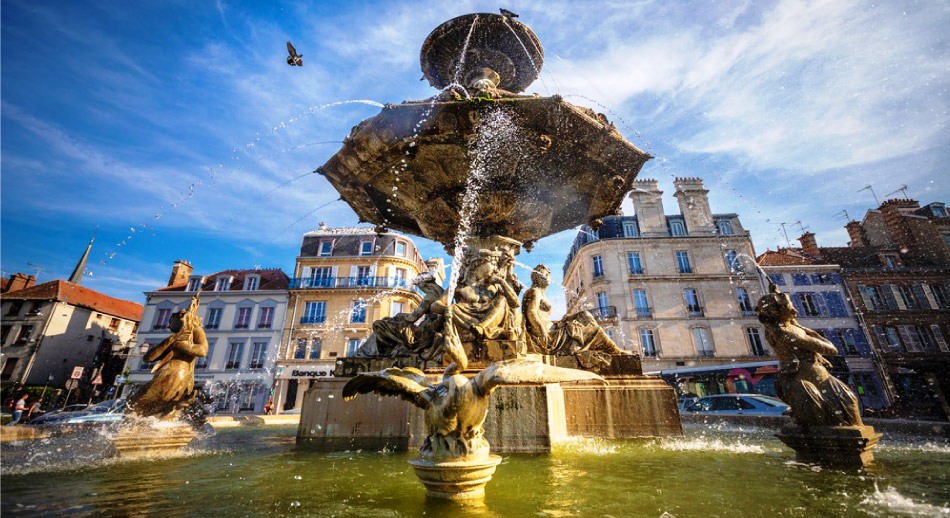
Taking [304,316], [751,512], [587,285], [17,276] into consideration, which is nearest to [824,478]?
[751,512]

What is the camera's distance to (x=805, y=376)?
3.60 m

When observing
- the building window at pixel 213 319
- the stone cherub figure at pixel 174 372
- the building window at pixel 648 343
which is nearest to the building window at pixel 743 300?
the building window at pixel 648 343

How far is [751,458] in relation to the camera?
3.77 m

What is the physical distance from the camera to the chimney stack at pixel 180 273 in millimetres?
A: 35938

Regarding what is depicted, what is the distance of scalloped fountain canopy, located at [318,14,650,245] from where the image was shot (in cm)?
523

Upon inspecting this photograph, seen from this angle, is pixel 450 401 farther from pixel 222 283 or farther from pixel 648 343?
pixel 222 283

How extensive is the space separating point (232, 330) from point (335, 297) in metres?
8.80

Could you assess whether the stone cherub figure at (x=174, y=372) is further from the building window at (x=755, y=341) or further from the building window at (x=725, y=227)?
the building window at (x=725, y=227)

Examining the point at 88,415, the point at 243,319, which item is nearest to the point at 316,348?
the point at 243,319

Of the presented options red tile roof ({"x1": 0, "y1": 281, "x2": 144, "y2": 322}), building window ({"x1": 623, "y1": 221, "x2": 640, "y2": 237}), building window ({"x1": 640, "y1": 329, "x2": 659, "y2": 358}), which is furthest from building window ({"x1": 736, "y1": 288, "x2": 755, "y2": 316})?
red tile roof ({"x1": 0, "y1": 281, "x2": 144, "y2": 322})

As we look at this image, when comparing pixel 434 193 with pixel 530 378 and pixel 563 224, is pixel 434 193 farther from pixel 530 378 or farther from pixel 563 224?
pixel 530 378

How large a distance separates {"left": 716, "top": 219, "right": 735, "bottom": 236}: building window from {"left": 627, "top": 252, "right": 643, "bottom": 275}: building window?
25.2 feet

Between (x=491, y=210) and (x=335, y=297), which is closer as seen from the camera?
(x=491, y=210)

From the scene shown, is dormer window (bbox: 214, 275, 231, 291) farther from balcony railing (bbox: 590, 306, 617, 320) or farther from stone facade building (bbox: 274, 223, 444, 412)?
balcony railing (bbox: 590, 306, 617, 320)
